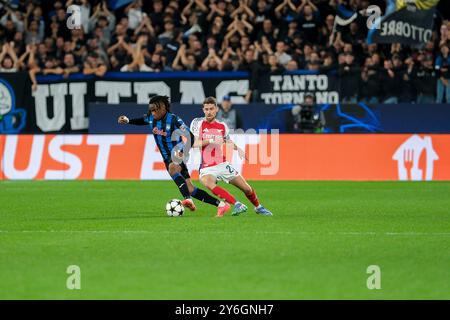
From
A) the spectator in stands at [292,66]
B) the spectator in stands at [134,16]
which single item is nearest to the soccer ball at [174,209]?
the spectator in stands at [292,66]

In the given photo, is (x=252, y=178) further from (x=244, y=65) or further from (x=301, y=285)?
(x=301, y=285)

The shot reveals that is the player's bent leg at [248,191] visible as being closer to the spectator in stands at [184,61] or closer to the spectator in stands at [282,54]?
the spectator in stands at [282,54]

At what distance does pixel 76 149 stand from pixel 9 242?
12197mm

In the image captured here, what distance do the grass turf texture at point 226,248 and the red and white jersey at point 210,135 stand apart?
873 mm

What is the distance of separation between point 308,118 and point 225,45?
3.54 metres

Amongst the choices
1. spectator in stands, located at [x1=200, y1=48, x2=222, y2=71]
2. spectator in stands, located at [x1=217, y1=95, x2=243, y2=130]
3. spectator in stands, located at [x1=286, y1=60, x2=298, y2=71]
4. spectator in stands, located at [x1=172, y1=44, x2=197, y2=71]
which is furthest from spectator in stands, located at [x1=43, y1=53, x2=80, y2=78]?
spectator in stands, located at [x1=286, y1=60, x2=298, y2=71]

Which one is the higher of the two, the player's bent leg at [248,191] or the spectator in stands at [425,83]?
the spectator in stands at [425,83]

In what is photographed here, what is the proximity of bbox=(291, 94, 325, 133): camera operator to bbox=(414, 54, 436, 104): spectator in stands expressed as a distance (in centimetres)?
247

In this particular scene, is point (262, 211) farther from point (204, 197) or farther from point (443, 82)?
point (443, 82)

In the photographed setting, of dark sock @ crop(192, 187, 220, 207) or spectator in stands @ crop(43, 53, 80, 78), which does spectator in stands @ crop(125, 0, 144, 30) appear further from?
dark sock @ crop(192, 187, 220, 207)

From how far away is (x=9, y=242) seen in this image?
1180 centimetres

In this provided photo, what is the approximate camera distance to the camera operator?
24453 millimetres

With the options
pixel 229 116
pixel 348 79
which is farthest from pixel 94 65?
pixel 348 79

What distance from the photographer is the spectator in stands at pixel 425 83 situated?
966 inches
